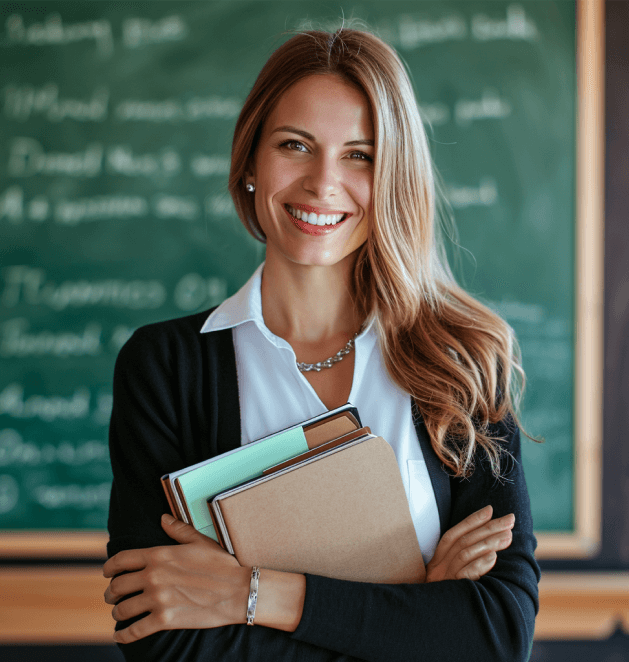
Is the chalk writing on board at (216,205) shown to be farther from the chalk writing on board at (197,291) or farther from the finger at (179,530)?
the finger at (179,530)

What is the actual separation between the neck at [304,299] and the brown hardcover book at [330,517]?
33cm

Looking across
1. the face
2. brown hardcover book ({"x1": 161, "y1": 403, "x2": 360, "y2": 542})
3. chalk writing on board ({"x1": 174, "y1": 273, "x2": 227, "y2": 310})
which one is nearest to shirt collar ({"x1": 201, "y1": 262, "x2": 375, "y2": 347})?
the face

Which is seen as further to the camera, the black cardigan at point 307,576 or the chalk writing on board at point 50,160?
the chalk writing on board at point 50,160

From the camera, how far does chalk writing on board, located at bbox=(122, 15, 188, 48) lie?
2064 millimetres

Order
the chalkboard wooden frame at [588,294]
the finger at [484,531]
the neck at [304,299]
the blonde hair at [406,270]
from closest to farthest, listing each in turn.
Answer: the finger at [484,531]
the blonde hair at [406,270]
the neck at [304,299]
the chalkboard wooden frame at [588,294]

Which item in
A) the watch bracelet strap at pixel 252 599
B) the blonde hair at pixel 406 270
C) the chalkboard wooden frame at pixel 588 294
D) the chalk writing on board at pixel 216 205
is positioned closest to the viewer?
the watch bracelet strap at pixel 252 599

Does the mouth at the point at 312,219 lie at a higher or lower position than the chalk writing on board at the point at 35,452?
higher

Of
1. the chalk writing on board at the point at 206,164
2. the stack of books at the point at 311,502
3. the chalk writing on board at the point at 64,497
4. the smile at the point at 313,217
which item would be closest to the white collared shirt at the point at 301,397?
the stack of books at the point at 311,502

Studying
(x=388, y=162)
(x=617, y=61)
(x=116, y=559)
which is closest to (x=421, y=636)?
(x=116, y=559)

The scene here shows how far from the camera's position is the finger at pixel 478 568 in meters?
0.99

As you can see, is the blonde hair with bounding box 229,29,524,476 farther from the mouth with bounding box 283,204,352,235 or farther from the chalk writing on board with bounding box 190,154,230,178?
the chalk writing on board with bounding box 190,154,230,178

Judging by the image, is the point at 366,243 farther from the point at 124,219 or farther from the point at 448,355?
the point at 124,219

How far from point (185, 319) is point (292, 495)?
18.0 inches

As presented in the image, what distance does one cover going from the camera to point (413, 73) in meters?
2.06
